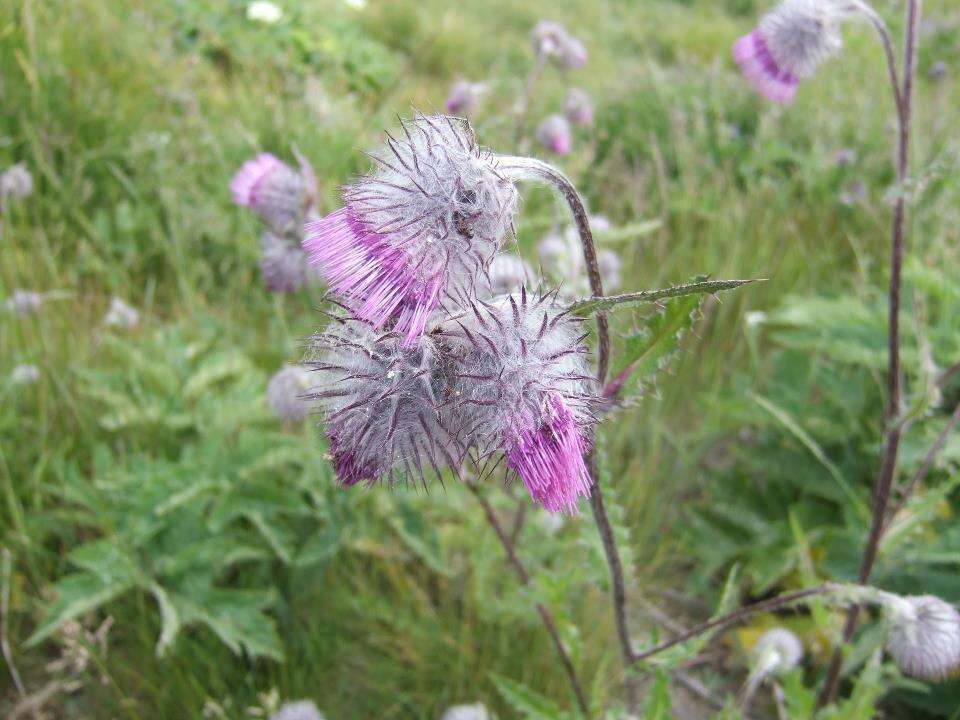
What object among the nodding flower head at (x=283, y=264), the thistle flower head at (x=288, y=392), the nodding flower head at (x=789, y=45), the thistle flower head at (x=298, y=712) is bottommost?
the thistle flower head at (x=298, y=712)

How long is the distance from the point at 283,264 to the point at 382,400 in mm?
1037

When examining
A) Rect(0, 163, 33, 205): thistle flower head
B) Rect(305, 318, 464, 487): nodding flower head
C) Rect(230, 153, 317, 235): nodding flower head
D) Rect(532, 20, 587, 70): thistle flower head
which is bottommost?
Rect(305, 318, 464, 487): nodding flower head

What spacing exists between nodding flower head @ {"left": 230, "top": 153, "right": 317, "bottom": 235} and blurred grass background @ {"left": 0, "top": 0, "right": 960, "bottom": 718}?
0.98 ft

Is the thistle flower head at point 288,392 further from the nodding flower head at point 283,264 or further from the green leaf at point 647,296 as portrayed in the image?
the green leaf at point 647,296

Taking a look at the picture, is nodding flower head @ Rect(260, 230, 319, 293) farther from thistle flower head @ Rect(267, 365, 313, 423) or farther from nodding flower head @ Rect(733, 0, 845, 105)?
nodding flower head @ Rect(733, 0, 845, 105)

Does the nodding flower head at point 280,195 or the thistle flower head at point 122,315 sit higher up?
the nodding flower head at point 280,195

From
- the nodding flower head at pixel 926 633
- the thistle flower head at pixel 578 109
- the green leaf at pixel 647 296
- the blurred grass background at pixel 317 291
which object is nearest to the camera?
the green leaf at pixel 647 296

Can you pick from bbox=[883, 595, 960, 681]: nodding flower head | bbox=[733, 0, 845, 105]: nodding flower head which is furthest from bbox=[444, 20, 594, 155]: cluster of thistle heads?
bbox=[883, 595, 960, 681]: nodding flower head

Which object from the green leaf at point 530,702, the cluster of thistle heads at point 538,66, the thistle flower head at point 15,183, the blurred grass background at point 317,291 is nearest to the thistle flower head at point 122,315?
the blurred grass background at point 317,291

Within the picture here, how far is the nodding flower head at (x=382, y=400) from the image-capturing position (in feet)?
3.90

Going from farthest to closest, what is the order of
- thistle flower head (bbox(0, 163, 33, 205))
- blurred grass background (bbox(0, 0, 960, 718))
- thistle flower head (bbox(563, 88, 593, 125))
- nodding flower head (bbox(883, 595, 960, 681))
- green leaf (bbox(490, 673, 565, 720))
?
thistle flower head (bbox(563, 88, 593, 125)) < thistle flower head (bbox(0, 163, 33, 205)) < blurred grass background (bbox(0, 0, 960, 718)) < green leaf (bbox(490, 673, 565, 720)) < nodding flower head (bbox(883, 595, 960, 681))

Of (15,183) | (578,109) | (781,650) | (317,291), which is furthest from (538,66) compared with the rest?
A: (781,650)

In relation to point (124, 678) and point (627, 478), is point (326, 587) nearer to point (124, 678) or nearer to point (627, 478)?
point (124, 678)

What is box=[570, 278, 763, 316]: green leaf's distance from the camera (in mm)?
1045
